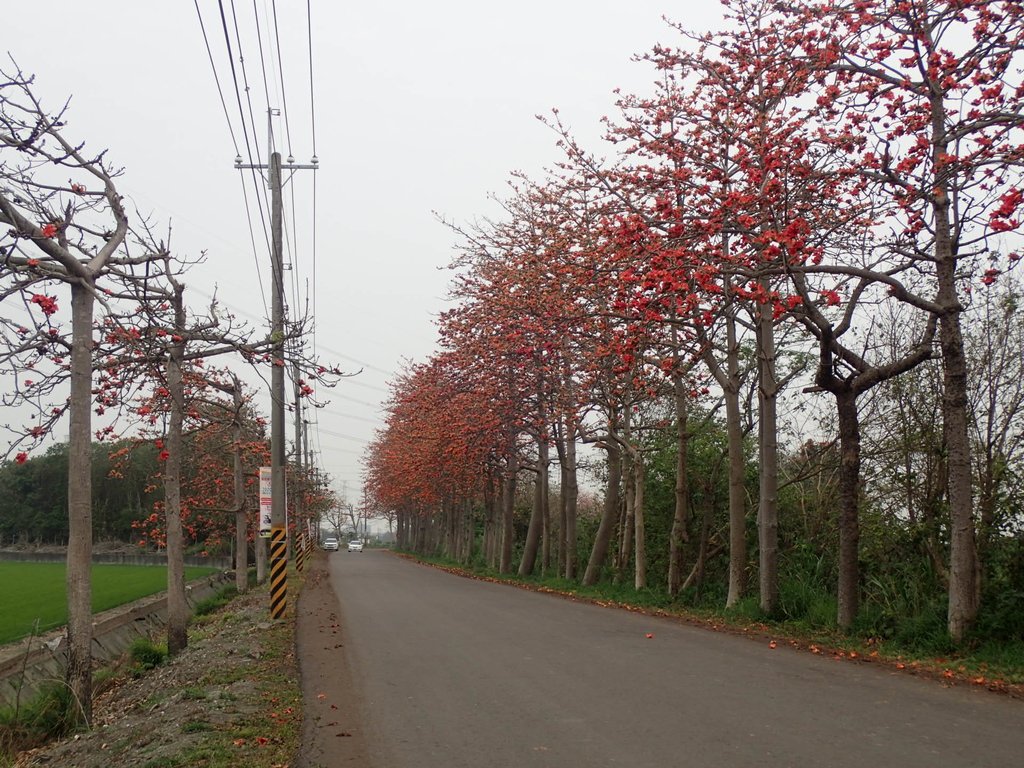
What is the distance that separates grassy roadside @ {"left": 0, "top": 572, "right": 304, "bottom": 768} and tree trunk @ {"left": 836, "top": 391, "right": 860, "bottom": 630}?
7.50m

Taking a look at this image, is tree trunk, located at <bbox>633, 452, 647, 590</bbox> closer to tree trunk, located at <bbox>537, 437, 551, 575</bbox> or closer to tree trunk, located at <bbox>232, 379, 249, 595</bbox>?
tree trunk, located at <bbox>537, 437, 551, 575</bbox>

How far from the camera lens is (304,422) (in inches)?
1975

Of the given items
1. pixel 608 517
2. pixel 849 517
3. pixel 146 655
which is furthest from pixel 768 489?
pixel 146 655

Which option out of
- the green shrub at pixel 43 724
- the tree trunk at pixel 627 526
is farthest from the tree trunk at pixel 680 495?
the green shrub at pixel 43 724

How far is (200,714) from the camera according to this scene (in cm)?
857

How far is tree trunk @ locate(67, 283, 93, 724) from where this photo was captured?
9.93 meters

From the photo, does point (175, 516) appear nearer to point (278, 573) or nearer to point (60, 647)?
point (278, 573)

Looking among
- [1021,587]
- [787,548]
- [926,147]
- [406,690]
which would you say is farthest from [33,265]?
[787,548]

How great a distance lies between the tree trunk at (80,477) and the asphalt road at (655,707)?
3.04 meters

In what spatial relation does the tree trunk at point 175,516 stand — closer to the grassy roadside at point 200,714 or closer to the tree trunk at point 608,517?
the grassy roadside at point 200,714

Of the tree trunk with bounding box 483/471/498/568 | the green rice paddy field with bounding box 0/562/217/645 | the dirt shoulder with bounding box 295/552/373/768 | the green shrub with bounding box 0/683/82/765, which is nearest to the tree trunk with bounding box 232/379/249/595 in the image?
the green rice paddy field with bounding box 0/562/217/645

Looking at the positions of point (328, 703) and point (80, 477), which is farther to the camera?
point (80, 477)

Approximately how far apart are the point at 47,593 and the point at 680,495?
30585 mm

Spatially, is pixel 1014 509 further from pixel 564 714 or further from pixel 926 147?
pixel 564 714
